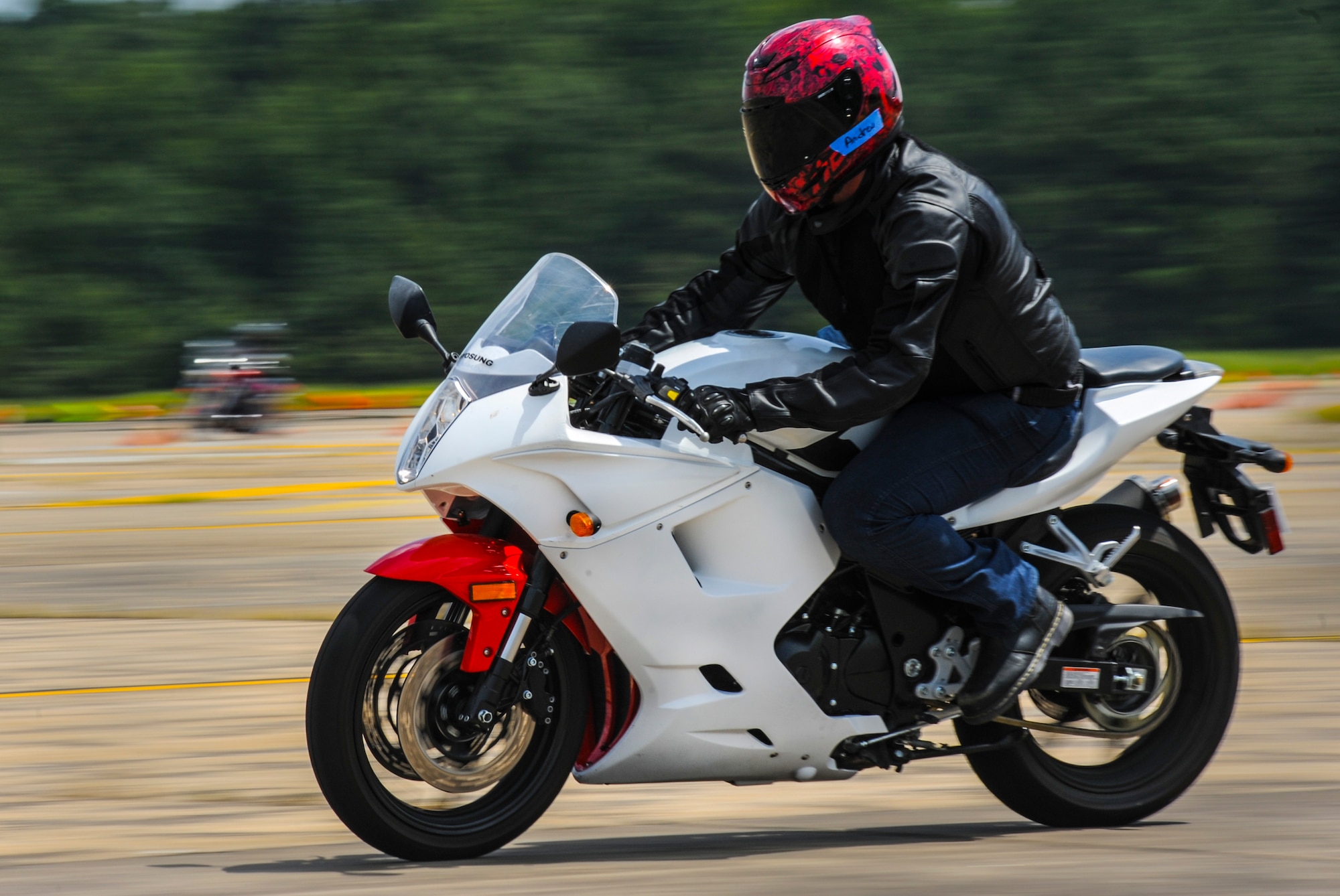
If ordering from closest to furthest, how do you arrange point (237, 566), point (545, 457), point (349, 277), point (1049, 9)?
point (545, 457), point (237, 566), point (349, 277), point (1049, 9)

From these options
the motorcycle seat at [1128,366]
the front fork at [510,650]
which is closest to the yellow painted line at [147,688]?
the front fork at [510,650]

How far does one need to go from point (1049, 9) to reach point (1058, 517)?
50.0 metres

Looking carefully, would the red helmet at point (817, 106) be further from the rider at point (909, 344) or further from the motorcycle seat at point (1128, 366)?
the motorcycle seat at point (1128, 366)

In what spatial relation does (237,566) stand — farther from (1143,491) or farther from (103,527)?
(1143,491)

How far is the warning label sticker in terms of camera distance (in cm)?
457

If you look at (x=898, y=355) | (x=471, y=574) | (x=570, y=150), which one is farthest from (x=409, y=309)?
(x=570, y=150)

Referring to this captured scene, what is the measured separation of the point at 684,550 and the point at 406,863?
1029mm

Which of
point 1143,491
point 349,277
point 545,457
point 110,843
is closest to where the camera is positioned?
point 545,457

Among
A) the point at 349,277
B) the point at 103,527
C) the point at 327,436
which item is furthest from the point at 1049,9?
the point at 103,527

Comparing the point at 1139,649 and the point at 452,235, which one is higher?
the point at 1139,649

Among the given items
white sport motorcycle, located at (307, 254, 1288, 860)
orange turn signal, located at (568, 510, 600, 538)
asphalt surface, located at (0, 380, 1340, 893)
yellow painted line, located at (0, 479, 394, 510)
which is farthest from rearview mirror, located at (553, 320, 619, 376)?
yellow painted line, located at (0, 479, 394, 510)

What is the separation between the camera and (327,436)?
20547mm

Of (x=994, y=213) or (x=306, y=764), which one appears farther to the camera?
(x=306, y=764)

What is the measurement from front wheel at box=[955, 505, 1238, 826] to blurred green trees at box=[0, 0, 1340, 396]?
3775cm
